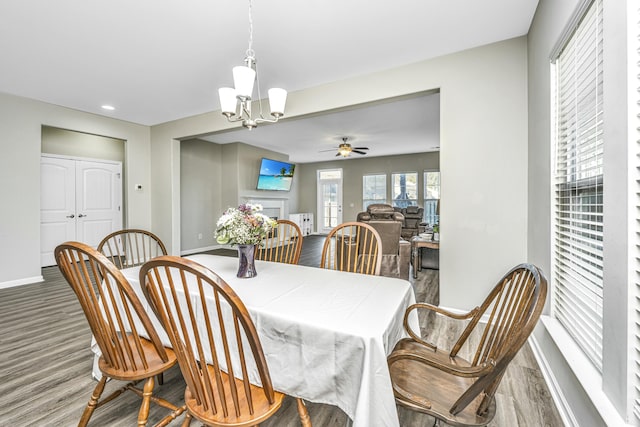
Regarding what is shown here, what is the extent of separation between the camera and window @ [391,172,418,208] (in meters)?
8.46

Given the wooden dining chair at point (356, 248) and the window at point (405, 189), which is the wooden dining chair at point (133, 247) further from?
the window at point (405, 189)

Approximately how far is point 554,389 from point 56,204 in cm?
684

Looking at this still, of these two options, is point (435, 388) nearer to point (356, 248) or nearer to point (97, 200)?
point (356, 248)

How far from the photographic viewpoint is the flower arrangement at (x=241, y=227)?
1.59 meters

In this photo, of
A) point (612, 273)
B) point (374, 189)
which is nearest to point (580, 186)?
point (612, 273)

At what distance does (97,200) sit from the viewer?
5320 millimetres

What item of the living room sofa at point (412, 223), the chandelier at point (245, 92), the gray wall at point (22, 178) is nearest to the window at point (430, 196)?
the living room sofa at point (412, 223)

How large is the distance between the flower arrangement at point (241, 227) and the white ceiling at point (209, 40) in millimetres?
1634

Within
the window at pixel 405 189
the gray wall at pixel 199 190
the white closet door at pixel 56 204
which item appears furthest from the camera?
the window at pixel 405 189

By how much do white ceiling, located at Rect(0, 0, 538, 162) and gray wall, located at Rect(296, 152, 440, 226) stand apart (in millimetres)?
5745

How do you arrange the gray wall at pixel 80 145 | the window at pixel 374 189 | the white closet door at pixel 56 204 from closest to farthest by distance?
the white closet door at pixel 56 204
the gray wall at pixel 80 145
the window at pixel 374 189

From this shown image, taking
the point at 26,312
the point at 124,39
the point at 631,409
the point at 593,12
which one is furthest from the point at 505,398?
the point at 26,312

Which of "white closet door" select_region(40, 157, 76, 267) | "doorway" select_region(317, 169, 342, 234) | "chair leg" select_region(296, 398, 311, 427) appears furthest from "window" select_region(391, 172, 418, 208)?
"chair leg" select_region(296, 398, 311, 427)

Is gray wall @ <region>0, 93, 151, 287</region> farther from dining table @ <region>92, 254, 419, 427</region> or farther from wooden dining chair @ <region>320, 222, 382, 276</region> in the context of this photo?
wooden dining chair @ <region>320, 222, 382, 276</region>
